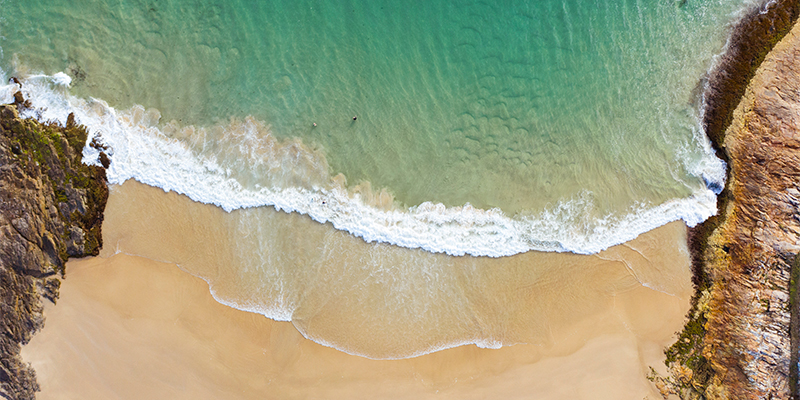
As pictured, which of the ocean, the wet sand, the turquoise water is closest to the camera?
the wet sand

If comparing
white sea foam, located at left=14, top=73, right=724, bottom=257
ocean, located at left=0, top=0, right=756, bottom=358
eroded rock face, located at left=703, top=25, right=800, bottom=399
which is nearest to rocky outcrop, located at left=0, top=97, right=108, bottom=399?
white sea foam, located at left=14, top=73, right=724, bottom=257

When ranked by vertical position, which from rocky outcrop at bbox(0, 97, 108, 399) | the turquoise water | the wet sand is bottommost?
the wet sand

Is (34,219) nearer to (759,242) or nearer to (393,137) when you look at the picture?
(393,137)

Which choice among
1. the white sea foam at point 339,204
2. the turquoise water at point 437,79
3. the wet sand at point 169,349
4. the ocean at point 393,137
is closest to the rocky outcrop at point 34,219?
the wet sand at point 169,349

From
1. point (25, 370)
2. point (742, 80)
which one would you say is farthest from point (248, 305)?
point (742, 80)

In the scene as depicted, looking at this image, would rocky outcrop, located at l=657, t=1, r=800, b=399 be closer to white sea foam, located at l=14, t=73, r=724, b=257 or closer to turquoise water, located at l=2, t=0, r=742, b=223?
white sea foam, located at l=14, t=73, r=724, b=257

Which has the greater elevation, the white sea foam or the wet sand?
the white sea foam
